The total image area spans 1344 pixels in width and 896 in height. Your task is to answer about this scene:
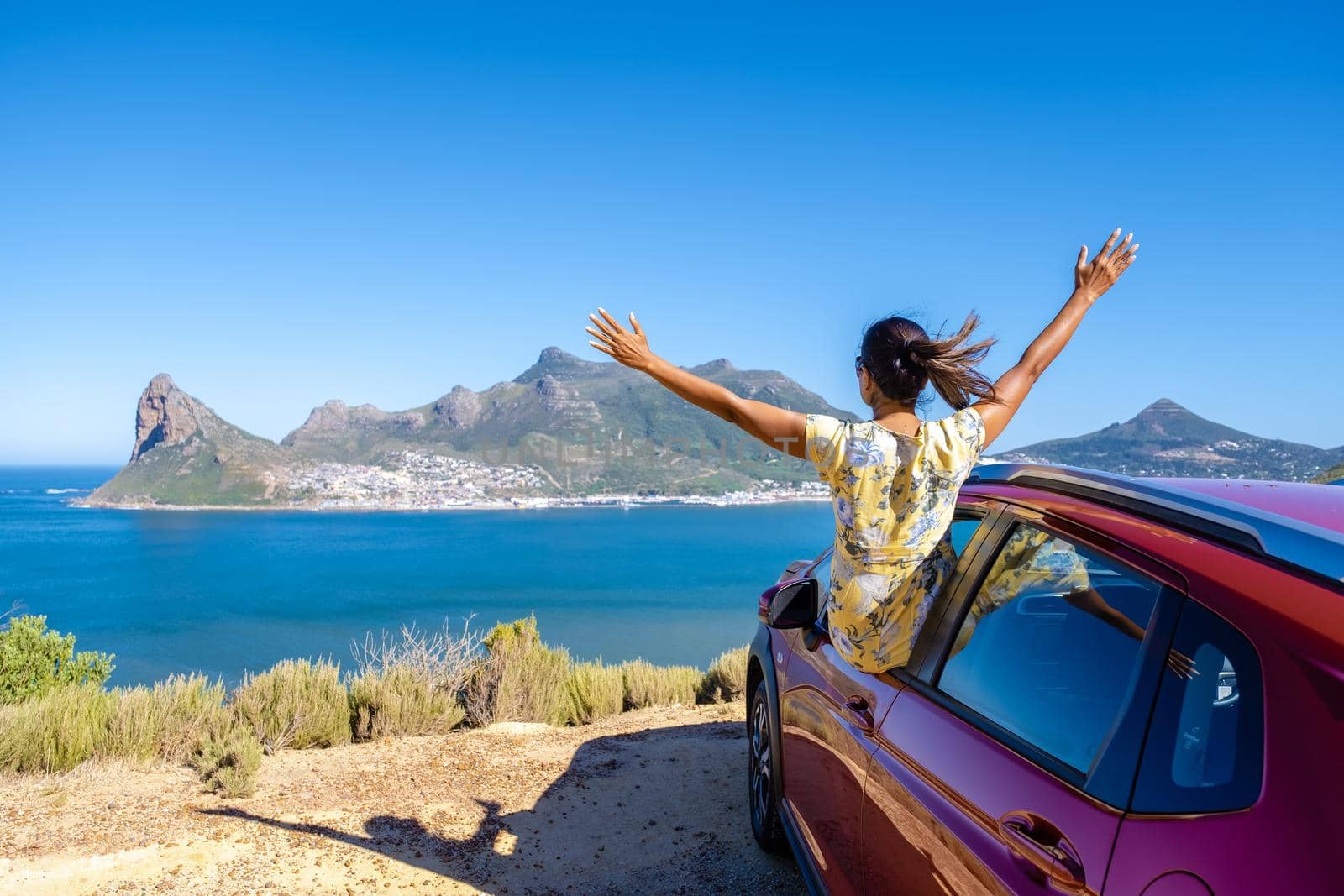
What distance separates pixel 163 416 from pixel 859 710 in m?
163

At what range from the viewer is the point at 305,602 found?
212 feet

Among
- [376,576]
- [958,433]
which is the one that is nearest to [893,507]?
[958,433]

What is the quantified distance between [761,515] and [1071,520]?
115945 mm

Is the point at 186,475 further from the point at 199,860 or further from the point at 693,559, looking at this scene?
the point at 199,860

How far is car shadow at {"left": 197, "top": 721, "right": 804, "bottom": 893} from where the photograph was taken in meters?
4.16

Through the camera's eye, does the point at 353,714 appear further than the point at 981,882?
Yes

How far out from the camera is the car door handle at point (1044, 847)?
4.66 ft

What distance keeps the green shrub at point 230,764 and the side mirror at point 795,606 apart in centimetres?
359

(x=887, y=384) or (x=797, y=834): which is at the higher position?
(x=887, y=384)

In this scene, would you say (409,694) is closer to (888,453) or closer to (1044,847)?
(888,453)

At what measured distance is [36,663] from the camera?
7684mm

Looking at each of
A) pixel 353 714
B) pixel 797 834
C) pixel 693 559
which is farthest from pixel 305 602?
pixel 797 834

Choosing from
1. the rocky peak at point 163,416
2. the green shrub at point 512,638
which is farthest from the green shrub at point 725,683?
the rocky peak at point 163,416

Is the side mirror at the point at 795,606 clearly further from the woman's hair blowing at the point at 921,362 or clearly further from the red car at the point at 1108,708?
the woman's hair blowing at the point at 921,362
